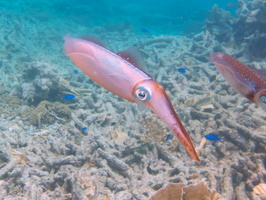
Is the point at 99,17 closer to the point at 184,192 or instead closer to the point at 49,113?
the point at 49,113

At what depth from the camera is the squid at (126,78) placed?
2.62 feet

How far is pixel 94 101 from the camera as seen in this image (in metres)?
7.53

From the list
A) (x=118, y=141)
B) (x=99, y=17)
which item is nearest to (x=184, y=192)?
(x=118, y=141)

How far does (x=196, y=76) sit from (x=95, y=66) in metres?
8.24

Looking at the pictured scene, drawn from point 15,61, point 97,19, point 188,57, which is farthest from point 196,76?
point 97,19

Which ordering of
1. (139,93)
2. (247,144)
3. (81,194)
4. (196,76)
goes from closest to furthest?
(139,93) → (81,194) → (247,144) → (196,76)

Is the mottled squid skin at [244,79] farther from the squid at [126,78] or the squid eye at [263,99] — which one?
the squid at [126,78]

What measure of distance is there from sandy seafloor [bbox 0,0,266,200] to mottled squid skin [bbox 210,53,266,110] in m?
0.97

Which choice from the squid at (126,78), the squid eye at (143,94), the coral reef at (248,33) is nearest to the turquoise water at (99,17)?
the coral reef at (248,33)

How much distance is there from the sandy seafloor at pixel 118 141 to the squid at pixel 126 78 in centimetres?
27

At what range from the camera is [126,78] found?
0.89 meters

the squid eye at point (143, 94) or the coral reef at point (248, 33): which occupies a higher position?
the coral reef at point (248, 33)

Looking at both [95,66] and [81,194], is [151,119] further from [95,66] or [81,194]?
[95,66]

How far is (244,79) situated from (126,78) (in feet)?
3.02
